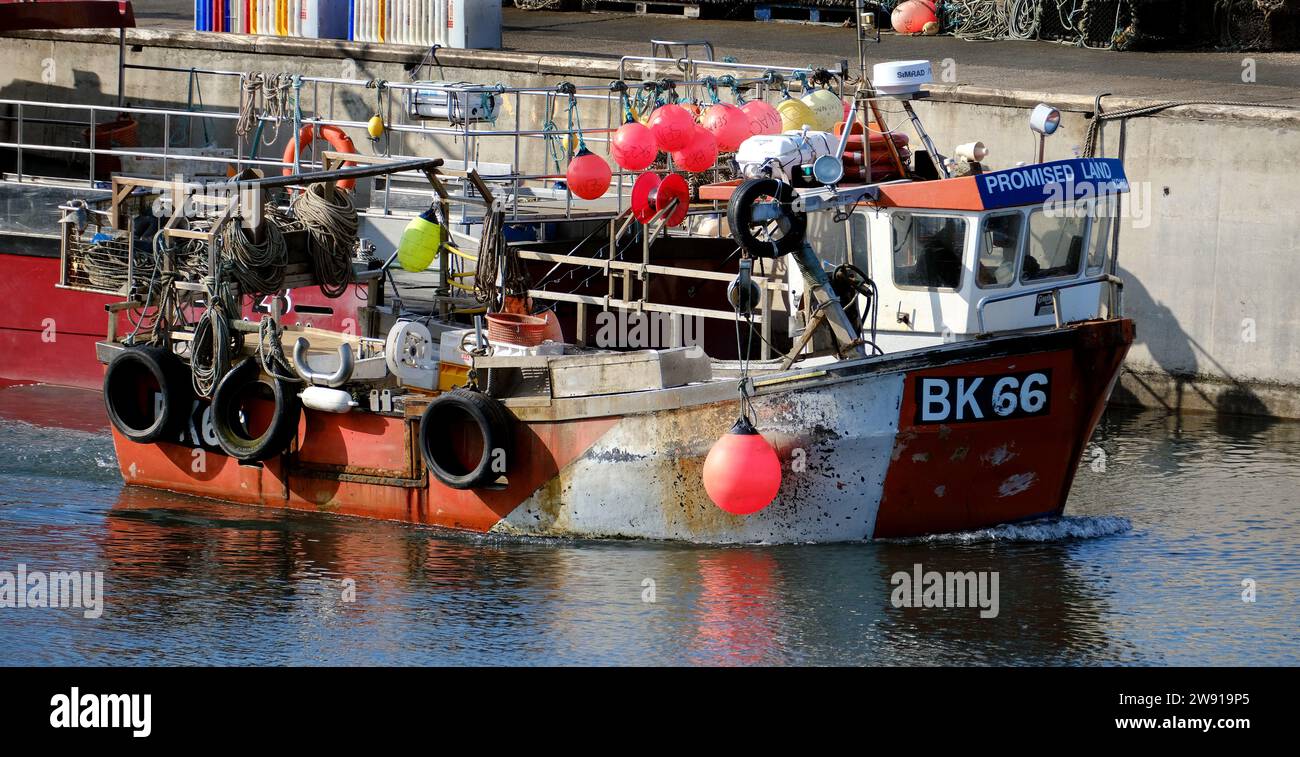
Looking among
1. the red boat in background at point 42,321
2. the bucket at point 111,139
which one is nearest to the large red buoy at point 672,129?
the red boat in background at point 42,321

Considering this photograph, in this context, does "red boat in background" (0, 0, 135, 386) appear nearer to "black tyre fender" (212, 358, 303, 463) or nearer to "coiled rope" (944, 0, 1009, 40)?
"black tyre fender" (212, 358, 303, 463)

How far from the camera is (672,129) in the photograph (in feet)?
42.1

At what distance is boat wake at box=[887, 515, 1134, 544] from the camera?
1144 centimetres

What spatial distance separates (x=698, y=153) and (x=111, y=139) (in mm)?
8749

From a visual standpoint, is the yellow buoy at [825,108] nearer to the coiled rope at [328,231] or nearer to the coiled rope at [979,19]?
the coiled rope at [328,231]

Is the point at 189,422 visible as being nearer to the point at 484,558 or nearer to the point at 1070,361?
the point at 484,558

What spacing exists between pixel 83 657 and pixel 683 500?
146 inches

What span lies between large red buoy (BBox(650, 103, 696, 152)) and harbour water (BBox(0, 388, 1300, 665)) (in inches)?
122

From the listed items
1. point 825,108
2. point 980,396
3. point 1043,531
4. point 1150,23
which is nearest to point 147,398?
point 825,108

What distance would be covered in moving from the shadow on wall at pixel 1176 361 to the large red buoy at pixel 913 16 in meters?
6.99

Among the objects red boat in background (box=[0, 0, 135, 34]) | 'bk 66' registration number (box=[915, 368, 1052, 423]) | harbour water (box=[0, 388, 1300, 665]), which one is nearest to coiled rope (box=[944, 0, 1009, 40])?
red boat in background (box=[0, 0, 135, 34])

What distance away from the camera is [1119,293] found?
11.5 metres

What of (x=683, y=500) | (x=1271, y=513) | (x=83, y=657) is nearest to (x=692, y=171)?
(x=683, y=500)

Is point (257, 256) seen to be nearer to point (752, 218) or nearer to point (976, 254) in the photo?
point (752, 218)
